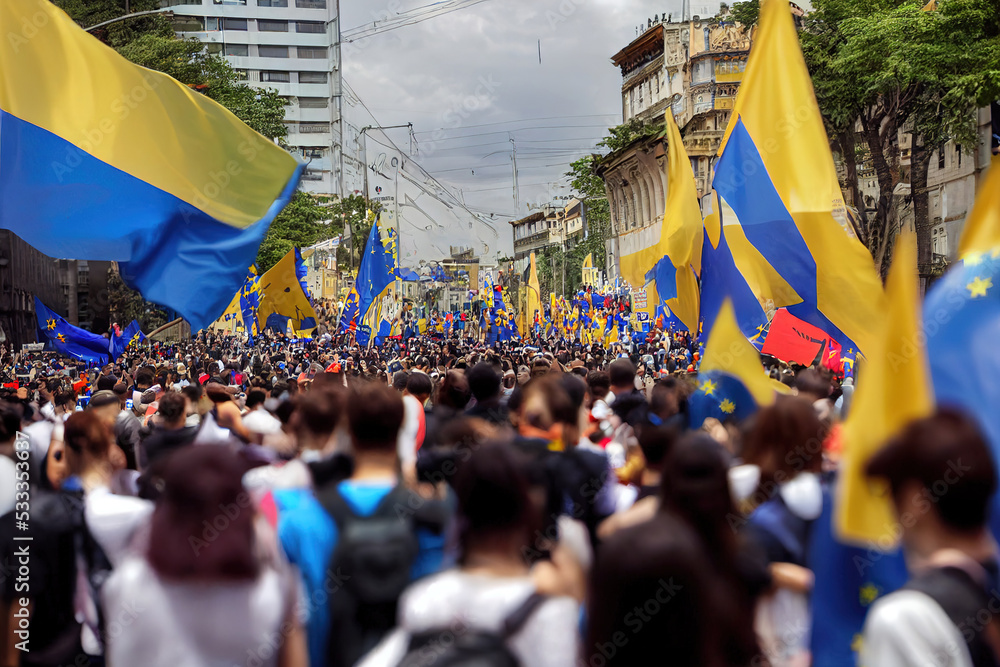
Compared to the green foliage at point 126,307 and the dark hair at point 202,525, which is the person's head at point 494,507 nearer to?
the dark hair at point 202,525

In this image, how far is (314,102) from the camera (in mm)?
104188

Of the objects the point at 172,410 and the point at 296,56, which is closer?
the point at 172,410

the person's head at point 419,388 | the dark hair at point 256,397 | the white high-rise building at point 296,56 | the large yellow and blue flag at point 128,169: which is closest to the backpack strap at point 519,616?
the person's head at point 419,388

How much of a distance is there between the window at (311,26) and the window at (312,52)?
1.70 metres

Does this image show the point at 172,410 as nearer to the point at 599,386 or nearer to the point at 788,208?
the point at 599,386

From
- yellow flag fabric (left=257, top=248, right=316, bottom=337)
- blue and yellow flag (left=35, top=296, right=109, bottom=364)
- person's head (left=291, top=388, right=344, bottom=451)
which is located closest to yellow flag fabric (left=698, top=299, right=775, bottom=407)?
person's head (left=291, top=388, right=344, bottom=451)

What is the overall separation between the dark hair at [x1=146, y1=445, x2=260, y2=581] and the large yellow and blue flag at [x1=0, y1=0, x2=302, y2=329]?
16.2 ft

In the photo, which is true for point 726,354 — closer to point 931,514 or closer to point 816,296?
point 816,296

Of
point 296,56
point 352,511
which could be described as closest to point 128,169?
point 352,511

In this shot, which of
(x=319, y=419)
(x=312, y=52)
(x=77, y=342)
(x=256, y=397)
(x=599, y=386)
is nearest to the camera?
(x=319, y=419)

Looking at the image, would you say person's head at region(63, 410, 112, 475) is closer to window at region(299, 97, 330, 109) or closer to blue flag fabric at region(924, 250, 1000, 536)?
blue flag fabric at region(924, 250, 1000, 536)

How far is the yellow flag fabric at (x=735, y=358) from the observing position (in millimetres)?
6309

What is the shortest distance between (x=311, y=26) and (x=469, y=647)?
106431 mm

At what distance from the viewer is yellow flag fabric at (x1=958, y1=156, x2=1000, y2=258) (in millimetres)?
4164
